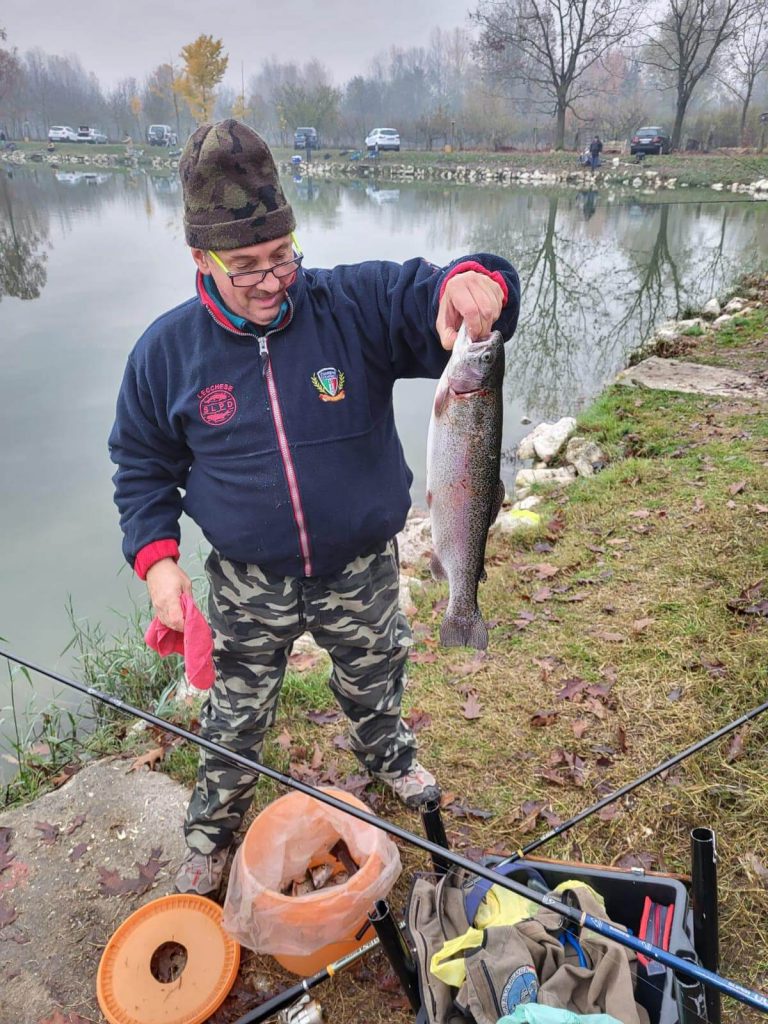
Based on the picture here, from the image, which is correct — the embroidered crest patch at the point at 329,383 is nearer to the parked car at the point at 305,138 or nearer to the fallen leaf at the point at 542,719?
the fallen leaf at the point at 542,719

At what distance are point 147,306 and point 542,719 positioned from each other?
11.5 m

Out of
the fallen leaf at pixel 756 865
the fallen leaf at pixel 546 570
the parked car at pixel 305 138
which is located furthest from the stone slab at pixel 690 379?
the parked car at pixel 305 138

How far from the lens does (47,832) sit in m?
3.04

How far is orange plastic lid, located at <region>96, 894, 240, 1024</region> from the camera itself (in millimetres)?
2295

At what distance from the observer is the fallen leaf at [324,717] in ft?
12.0

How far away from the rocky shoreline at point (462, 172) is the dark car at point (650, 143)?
1.80 metres

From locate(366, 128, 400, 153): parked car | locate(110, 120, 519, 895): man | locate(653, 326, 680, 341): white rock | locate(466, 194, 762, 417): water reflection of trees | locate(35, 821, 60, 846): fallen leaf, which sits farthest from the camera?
locate(366, 128, 400, 153): parked car

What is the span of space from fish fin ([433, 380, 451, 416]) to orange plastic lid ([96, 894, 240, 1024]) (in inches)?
81.3

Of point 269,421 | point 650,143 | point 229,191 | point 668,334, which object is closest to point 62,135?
point 650,143

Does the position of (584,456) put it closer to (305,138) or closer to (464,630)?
(464,630)

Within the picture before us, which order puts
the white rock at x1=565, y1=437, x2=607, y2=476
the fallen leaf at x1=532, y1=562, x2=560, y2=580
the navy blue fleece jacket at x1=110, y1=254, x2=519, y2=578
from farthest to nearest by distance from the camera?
the white rock at x1=565, y1=437, x2=607, y2=476 < the fallen leaf at x1=532, y1=562, x2=560, y2=580 < the navy blue fleece jacket at x1=110, y1=254, x2=519, y2=578

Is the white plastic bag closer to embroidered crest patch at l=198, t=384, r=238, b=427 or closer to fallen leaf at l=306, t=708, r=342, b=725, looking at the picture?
fallen leaf at l=306, t=708, r=342, b=725

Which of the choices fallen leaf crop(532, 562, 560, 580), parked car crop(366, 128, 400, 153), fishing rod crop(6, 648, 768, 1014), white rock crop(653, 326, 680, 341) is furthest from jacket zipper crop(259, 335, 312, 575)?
parked car crop(366, 128, 400, 153)

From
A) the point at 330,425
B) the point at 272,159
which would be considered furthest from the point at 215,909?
the point at 272,159
